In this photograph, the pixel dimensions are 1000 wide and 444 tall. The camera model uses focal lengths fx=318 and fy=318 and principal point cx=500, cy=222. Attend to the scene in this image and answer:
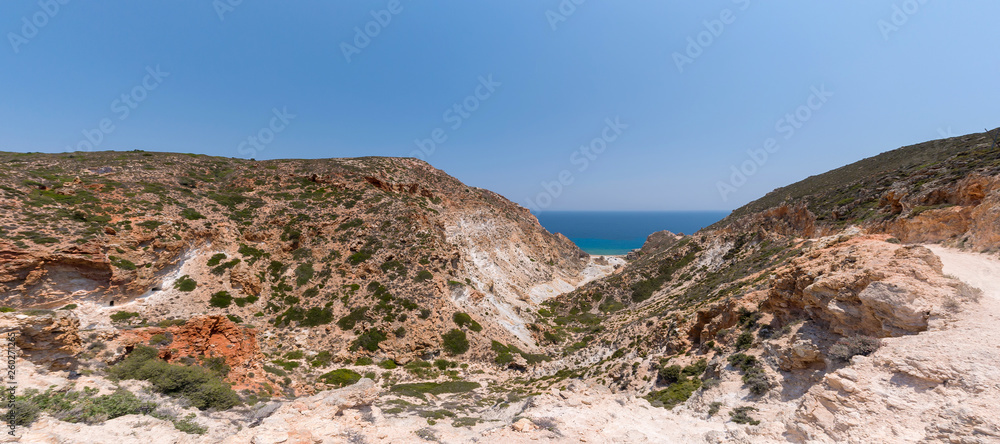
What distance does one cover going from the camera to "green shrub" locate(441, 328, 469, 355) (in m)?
29.7

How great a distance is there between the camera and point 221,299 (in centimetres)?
2902

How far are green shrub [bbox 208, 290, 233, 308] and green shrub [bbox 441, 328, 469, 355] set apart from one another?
1984cm

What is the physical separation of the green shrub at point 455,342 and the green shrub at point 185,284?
22891 mm

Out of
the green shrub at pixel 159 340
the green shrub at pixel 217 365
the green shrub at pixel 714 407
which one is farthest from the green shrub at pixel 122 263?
the green shrub at pixel 714 407

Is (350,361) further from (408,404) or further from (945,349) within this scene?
(945,349)

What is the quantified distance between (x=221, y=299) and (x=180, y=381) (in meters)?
19.8

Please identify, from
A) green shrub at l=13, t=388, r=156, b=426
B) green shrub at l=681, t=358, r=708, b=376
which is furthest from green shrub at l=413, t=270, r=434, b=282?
green shrub at l=681, t=358, r=708, b=376

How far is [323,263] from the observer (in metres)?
36.7

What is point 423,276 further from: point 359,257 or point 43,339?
point 43,339

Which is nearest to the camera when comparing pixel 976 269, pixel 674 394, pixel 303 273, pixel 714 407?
pixel 714 407

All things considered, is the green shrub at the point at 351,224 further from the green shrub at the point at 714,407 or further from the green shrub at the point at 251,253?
the green shrub at the point at 714,407

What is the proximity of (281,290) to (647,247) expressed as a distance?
273ft

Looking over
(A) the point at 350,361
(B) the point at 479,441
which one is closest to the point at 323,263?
(A) the point at 350,361

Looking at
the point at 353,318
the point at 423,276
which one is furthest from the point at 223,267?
the point at 423,276
